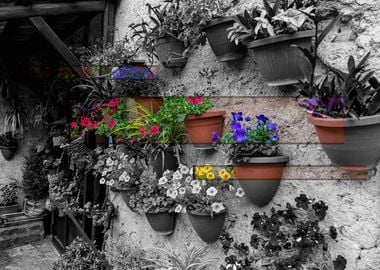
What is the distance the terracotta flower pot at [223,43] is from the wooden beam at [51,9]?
186 cm

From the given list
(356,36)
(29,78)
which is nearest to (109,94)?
(356,36)

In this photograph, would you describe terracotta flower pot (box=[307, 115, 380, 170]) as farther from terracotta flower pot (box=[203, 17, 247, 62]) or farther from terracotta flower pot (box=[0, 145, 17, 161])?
terracotta flower pot (box=[0, 145, 17, 161])

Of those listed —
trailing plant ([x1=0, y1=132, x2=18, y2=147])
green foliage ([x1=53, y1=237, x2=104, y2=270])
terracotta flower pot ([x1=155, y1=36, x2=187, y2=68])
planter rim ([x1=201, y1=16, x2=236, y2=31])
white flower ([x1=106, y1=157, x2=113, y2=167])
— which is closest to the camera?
planter rim ([x1=201, y1=16, x2=236, y2=31])

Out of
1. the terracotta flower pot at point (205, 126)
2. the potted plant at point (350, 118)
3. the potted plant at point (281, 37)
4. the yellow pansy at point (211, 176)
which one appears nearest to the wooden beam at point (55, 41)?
the terracotta flower pot at point (205, 126)

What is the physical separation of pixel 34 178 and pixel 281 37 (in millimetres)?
4923

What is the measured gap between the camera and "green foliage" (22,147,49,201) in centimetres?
555

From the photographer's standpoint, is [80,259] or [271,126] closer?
[271,126]

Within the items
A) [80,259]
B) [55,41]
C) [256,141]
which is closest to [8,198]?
[80,259]

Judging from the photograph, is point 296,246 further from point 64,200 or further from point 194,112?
point 64,200

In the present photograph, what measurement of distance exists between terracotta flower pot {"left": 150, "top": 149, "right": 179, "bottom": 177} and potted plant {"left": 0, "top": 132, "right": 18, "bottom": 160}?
373cm

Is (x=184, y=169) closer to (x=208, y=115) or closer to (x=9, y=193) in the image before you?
(x=208, y=115)

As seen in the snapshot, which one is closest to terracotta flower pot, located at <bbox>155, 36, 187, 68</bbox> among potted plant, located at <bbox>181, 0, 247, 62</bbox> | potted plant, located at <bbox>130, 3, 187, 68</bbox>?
potted plant, located at <bbox>130, 3, 187, 68</bbox>

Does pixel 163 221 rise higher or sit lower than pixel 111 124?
lower

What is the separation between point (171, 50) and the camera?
2605mm
